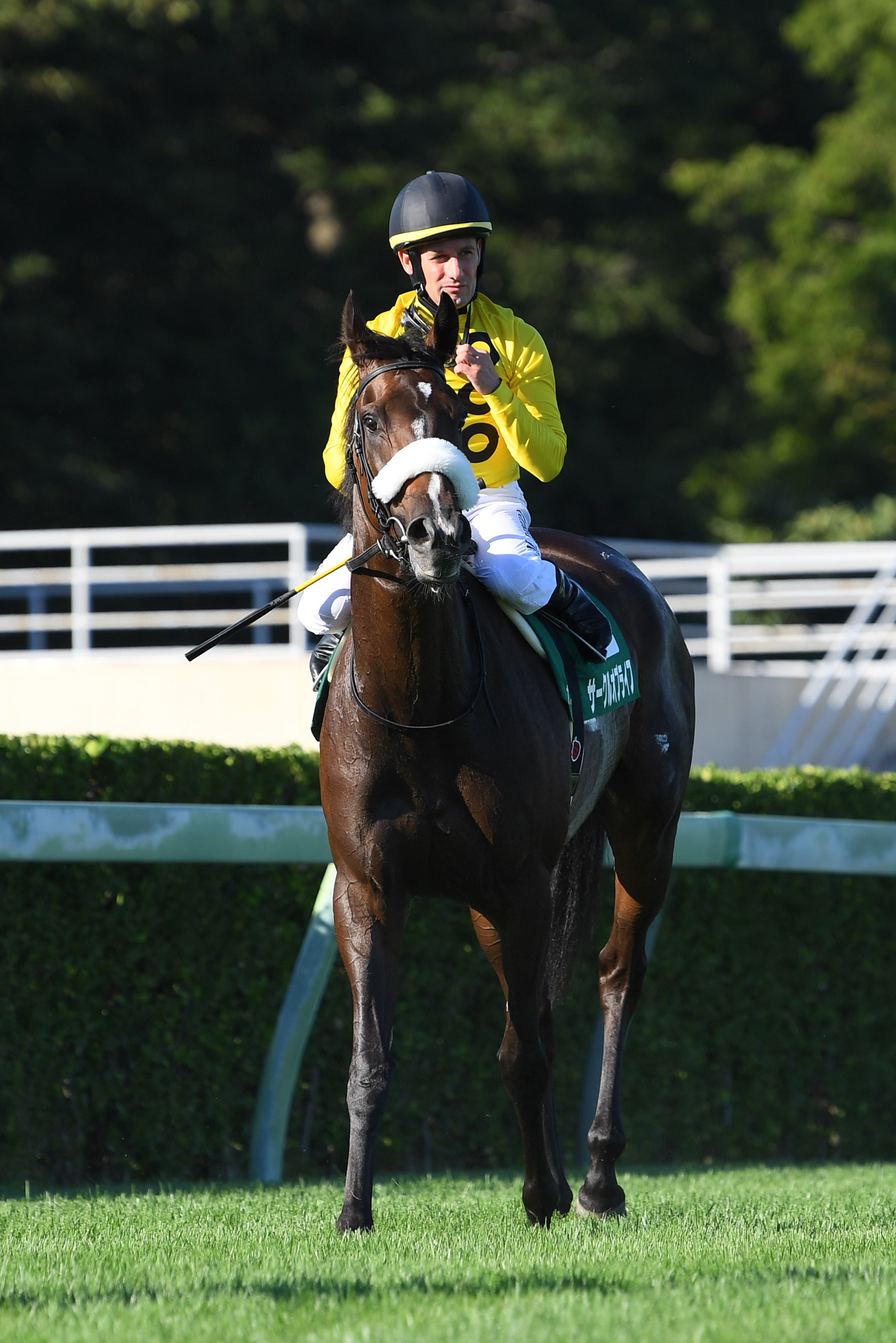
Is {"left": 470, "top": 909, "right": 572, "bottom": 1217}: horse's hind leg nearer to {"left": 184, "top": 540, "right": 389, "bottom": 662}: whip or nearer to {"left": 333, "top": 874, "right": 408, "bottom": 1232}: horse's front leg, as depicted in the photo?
{"left": 333, "top": 874, "right": 408, "bottom": 1232}: horse's front leg

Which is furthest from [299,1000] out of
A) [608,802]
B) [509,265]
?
[509,265]

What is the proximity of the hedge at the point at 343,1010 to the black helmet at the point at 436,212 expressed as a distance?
2.39 meters

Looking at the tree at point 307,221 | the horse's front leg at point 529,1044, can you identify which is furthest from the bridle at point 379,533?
the tree at point 307,221

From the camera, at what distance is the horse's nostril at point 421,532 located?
4246 millimetres

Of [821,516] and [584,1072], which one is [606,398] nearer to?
[821,516]

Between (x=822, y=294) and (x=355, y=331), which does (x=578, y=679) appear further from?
(x=822, y=294)

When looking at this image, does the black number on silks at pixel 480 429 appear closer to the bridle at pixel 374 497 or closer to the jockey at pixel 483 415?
the jockey at pixel 483 415

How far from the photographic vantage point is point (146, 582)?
1964 centimetres

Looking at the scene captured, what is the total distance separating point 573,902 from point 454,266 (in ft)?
7.38

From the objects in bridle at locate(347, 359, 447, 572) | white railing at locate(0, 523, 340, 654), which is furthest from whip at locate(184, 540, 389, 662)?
white railing at locate(0, 523, 340, 654)

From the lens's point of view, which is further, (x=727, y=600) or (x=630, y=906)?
(x=727, y=600)

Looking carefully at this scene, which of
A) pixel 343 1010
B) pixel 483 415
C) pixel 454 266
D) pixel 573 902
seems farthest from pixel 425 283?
pixel 343 1010

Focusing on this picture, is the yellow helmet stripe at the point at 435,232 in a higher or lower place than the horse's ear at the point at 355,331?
higher

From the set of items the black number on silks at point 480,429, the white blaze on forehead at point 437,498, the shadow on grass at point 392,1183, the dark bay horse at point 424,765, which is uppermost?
the black number on silks at point 480,429
